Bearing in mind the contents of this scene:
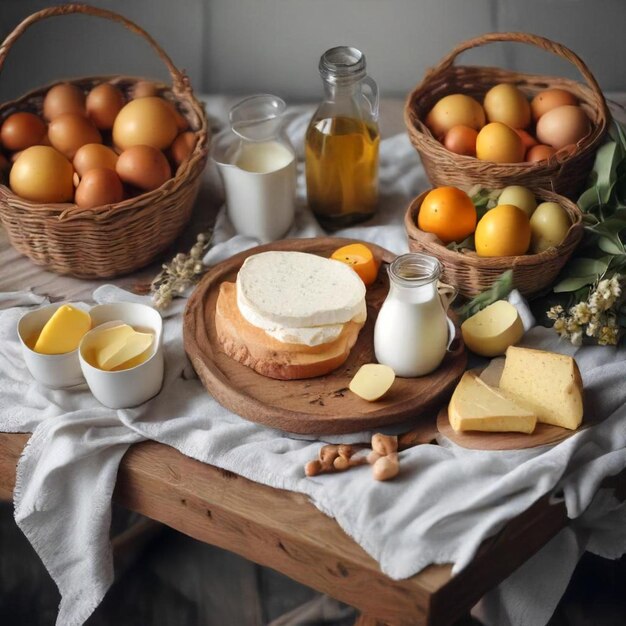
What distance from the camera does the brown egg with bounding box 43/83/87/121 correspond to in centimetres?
169

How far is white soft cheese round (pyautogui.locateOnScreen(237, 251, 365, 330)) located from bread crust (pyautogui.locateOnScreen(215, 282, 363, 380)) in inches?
0.7

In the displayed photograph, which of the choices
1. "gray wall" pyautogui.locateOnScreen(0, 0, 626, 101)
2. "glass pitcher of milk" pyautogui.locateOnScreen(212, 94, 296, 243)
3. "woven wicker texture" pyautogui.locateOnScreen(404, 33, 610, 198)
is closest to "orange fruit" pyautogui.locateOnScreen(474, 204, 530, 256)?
A: "woven wicker texture" pyautogui.locateOnScreen(404, 33, 610, 198)

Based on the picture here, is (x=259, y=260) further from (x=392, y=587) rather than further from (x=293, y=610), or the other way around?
(x=293, y=610)

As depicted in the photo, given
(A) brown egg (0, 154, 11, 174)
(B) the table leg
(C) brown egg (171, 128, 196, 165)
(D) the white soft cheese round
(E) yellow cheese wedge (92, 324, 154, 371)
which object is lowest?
(B) the table leg

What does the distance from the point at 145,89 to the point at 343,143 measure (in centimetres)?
40

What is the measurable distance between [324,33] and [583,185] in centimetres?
85

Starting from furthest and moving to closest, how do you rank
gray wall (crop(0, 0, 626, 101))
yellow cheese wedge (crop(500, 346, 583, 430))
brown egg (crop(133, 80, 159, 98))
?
gray wall (crop(0, 0, 626, 101))
brown egg (crop(133, 80, 159, 98))
yellow cheese wedge (crop(500, 346, 583, 430))

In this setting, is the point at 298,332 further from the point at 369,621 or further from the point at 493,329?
the point at 369,621

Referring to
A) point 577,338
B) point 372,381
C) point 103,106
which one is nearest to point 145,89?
point 103,106

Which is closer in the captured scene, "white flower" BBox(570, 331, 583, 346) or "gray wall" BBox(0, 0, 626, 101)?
"white flower" BBox(570, 331, 583, 346)

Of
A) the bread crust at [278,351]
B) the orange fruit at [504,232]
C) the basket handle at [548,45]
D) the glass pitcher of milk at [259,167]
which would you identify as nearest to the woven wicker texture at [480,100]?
the basket handle at [548,45]

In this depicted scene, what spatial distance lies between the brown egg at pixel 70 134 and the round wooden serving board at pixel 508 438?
0.77 m

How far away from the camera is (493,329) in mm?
1382

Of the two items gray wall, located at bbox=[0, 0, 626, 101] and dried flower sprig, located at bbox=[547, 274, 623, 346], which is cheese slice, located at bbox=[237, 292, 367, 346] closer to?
dried flower sprig, located at bbox=[547, 274, 623, 346]
